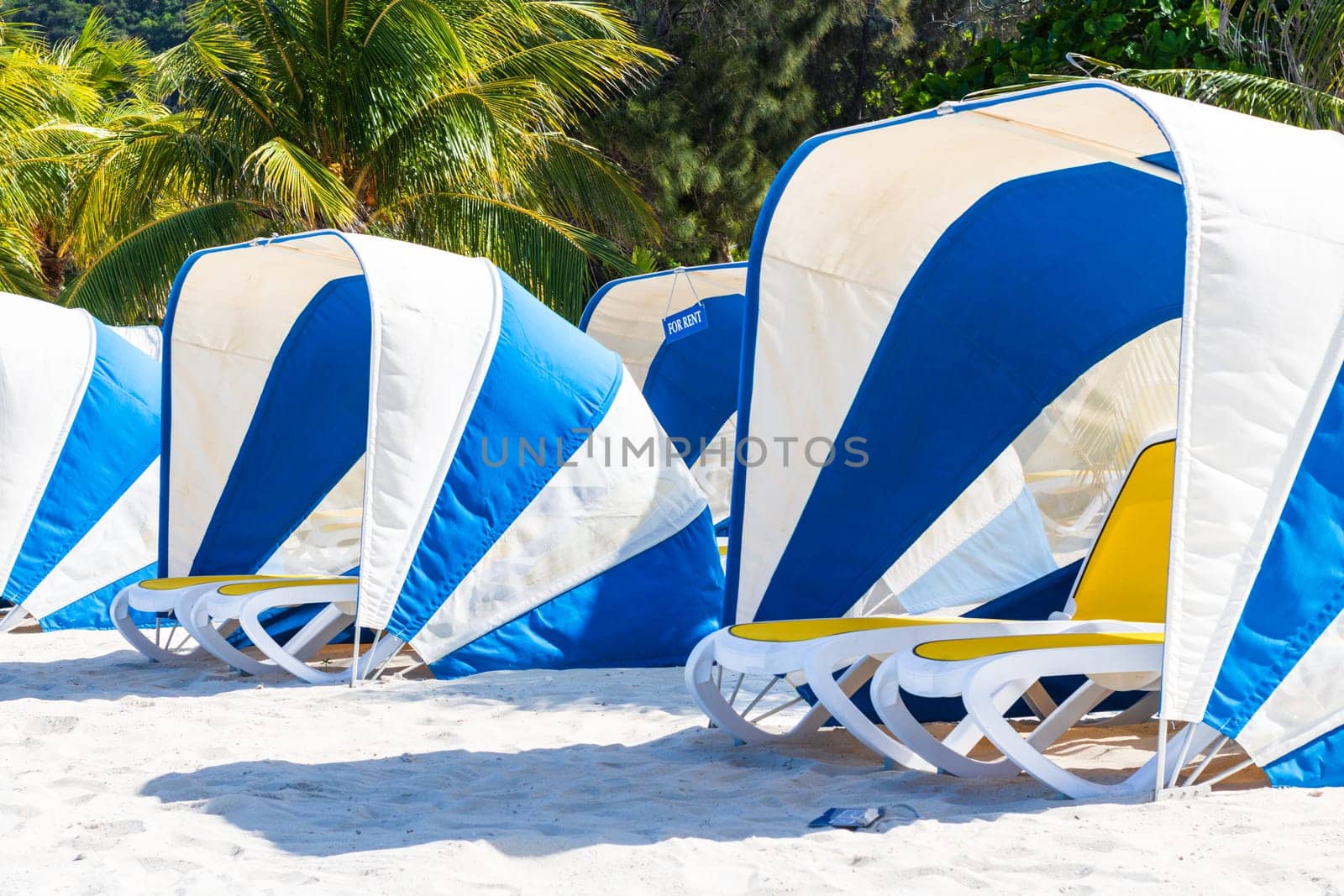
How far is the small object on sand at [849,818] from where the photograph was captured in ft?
12.6

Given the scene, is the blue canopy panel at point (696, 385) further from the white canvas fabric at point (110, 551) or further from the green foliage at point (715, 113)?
the green foliage at point (715, 113)

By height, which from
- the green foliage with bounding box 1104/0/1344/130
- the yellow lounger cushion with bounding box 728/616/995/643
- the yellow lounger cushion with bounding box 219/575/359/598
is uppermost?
the green foliage with bounding box 1104/0/1344/130

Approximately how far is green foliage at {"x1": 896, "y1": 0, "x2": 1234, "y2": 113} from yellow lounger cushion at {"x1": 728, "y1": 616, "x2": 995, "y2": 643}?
7.11 m

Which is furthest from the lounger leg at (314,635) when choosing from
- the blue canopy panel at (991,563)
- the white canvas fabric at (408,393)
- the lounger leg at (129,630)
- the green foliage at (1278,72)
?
the green foliage at (1278,72)

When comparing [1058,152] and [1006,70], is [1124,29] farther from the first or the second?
[1058,152]

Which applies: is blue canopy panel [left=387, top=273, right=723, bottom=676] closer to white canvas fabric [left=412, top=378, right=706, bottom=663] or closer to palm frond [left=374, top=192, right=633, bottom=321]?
white canvas fabric [left=412, top=378, right=706, bottom=663]

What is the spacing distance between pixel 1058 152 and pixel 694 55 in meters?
14.7

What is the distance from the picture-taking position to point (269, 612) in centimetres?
775

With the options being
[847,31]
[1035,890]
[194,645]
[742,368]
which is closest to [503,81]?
[194,645]

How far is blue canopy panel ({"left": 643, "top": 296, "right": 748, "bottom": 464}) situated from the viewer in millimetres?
12102

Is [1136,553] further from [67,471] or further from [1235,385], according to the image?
[67,471]

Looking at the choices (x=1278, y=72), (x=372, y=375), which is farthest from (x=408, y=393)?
(x=1278, y=72)

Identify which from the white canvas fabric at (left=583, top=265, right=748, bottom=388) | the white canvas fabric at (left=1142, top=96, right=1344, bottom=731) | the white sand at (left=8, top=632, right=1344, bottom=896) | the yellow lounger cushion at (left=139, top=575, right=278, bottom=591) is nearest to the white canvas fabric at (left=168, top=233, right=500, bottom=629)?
the yellow lounger cushion at (left=139, top=575, right=278, bottom=591)

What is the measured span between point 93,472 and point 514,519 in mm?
3911
